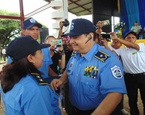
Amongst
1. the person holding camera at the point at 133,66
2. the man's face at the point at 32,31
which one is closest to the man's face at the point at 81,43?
the man's face at the point at 32,31

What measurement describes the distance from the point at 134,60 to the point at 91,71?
1838 mm

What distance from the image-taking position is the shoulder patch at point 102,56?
1.33m

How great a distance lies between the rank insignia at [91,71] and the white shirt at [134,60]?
1.80 m

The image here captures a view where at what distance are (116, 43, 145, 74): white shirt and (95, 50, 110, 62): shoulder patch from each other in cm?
175


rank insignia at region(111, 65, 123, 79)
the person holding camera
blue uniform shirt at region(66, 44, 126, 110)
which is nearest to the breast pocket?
blue uniform shirt at region(66, 44, 126, 110)

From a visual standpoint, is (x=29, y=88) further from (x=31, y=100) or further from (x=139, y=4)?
(x=139, y=4)

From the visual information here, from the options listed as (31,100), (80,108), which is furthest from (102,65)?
(31,100)

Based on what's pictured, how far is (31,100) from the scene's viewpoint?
1023 millimetres

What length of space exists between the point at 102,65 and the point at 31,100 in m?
0.53

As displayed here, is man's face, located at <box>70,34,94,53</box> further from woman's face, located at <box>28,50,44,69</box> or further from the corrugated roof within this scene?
the corrugated roof

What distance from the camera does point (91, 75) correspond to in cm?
136

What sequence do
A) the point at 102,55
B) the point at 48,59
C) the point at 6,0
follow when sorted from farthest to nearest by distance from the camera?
1. the point at 6,0
2. the point at 48,59
3. the point at 102,55

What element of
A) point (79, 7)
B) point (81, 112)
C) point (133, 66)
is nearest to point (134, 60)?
point (133, 66)

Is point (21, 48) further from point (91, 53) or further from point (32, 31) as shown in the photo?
point (32, 31)
